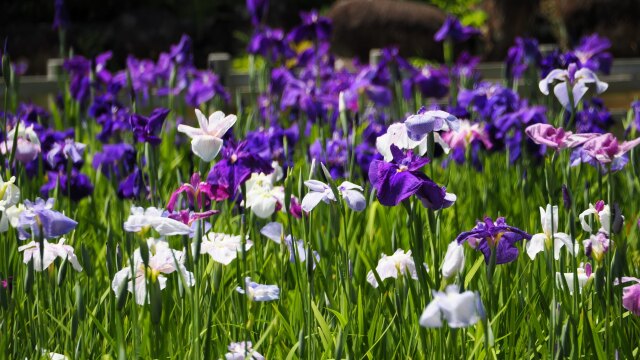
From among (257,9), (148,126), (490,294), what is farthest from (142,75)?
(490,294)

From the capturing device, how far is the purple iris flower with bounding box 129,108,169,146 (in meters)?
2.20

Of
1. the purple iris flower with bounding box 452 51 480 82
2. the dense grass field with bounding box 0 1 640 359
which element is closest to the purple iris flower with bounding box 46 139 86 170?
the dense grass field with bounding box 0 1 640 359

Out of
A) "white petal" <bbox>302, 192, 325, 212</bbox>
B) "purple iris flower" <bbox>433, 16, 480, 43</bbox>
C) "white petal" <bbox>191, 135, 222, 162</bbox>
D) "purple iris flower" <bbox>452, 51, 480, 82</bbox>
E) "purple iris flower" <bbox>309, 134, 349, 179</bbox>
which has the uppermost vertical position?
"purple iris flower" <bbox>433, 16, 480, 43</bbox>

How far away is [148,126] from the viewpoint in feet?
7.23

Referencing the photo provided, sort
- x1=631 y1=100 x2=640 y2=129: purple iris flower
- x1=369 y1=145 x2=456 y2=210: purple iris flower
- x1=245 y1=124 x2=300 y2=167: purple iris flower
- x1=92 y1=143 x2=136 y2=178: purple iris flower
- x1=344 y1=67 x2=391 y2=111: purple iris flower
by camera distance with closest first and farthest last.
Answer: x1=369 y1=145 x2=456 y2=210: purple iris flower
x1=245 y1=124 x2=300 y2=167: purple iris flower
x1=92 y1=143 x2=136 y2=178: purple iris flower
x1=631 y1=100 x2=640 y2=129: purple iris flower
x1=344 y1=67 x2=391 y2=111: purple iris flower

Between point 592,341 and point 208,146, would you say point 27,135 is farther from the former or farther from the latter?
point 592,341

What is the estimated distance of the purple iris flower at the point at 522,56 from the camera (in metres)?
4.07

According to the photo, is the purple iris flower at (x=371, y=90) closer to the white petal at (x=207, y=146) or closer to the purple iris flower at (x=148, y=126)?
the purple iris flower at (x=148, y=126)

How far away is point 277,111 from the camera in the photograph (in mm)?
4566

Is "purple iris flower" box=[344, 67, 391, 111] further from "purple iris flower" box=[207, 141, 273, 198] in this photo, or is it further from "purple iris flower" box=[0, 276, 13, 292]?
"purple iris flower" box=[0, 276, 13, 292]

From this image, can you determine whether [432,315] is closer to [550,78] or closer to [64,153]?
[550,78]

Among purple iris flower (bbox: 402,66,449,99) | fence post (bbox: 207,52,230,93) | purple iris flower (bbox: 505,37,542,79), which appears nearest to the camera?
purple iris flower (bbox: 505,37,542,79)

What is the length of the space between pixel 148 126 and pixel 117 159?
2.93 ft

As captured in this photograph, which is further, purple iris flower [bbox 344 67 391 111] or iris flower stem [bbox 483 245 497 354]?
purple iris flower [bbox 344 67 391 111]
